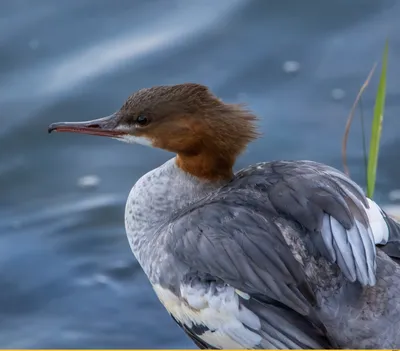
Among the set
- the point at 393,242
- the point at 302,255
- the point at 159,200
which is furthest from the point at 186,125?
the point at 393,242

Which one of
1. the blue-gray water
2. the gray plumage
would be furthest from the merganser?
the blue-gray water

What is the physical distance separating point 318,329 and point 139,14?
3401mm

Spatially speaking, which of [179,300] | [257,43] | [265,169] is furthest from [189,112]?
[257,43]

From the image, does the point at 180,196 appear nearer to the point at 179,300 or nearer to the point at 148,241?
the point at 148,241

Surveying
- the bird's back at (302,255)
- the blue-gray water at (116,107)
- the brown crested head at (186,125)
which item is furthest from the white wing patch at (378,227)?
the blue-gray water at (116,107)

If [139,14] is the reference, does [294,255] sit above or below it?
below

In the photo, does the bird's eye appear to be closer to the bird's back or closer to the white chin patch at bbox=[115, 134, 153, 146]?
the white chin patch at bbox=[115, 134, 153, 146]

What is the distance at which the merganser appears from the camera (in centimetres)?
362

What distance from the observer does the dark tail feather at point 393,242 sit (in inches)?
156

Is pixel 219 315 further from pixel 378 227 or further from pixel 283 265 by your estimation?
pixel 378 227

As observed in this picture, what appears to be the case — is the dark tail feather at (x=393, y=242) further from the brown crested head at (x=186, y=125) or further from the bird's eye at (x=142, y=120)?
the bird's eye at (x=142, y=120)

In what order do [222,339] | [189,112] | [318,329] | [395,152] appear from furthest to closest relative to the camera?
[395,152] < [189,112] < [222,339] < [318,329]

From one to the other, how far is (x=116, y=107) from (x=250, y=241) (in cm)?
236

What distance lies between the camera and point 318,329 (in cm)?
358
